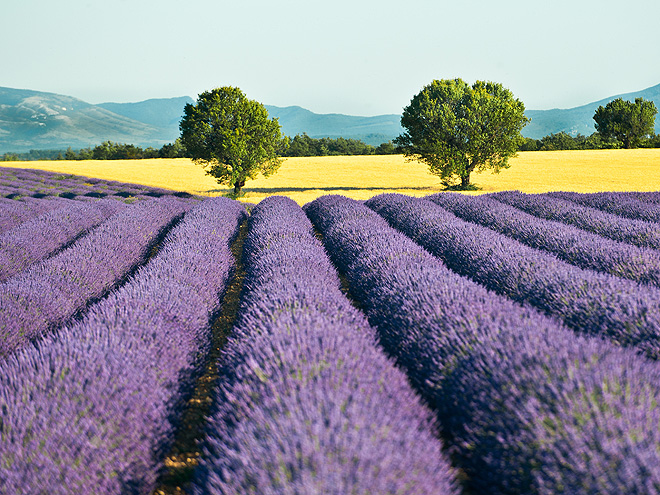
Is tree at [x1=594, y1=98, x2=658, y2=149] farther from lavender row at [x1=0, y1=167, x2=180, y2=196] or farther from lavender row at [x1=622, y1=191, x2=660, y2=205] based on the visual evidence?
lavender row at [x1=0, y1=167, x2=180, y2=196]

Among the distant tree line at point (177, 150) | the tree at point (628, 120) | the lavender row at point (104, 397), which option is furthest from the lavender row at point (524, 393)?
the tree at point (628, 120)

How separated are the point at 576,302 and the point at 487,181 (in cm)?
2532

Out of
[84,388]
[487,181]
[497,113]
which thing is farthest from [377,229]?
[487,181]

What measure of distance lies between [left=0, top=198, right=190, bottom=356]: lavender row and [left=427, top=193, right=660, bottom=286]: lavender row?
19.2 feet

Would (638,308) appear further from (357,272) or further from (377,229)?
(377,229)

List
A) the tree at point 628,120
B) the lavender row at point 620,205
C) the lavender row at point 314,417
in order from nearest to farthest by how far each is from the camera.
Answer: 1. the lavender row at point 314,417
2. the lavender row at point 620,205
3. the tree at point 628,120

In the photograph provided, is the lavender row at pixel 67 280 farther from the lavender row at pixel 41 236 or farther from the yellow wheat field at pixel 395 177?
the yellow wheat field at pixel 395 177

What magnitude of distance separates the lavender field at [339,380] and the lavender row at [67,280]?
0.02 m

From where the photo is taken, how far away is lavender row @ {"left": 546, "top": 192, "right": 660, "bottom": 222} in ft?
28.9

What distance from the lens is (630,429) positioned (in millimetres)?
1689

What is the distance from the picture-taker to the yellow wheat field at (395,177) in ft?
74.2

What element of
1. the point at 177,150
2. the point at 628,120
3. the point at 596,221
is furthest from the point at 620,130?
the point at 596,221

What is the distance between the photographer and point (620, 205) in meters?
9.99

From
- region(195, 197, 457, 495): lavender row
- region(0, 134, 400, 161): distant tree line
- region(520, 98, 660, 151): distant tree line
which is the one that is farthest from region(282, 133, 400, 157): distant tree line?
region(195, 197, 457, 495): lavender row
